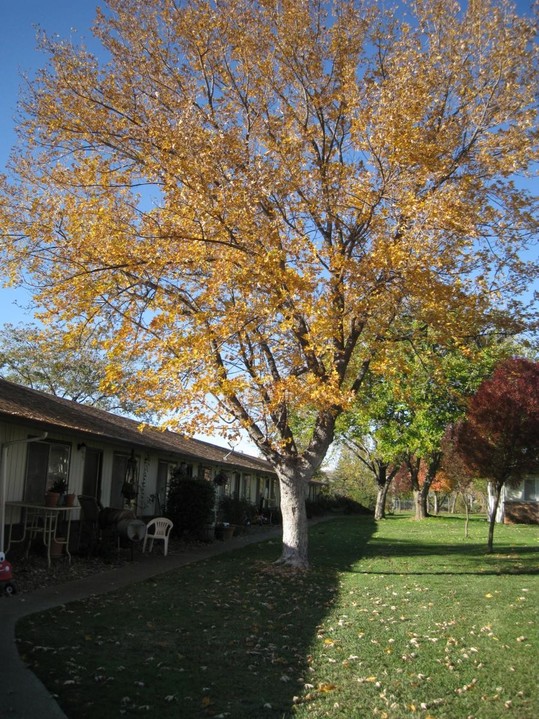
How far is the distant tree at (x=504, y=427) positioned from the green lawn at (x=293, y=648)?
4.63 m

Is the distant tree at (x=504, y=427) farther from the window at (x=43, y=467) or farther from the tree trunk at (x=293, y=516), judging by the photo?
the window at (x=43, y=467)

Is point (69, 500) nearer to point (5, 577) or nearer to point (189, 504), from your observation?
point (5, 577)

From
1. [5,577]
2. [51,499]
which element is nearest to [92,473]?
[51,499]

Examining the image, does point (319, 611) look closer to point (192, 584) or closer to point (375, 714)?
point (192, 584)

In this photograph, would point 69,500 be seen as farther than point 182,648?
Yes

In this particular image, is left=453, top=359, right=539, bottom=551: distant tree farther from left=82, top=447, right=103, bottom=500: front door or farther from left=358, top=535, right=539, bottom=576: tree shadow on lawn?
left=82, top=447, right=103, bottom=500: front door

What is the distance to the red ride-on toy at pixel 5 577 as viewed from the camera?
7961 mm

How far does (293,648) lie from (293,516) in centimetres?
669

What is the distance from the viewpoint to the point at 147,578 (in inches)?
444

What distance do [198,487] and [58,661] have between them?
1298 cm

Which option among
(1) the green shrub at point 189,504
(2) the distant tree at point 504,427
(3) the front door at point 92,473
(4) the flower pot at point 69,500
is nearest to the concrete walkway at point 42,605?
(1) the green shrub at point 189,504

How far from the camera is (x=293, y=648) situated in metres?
6.70

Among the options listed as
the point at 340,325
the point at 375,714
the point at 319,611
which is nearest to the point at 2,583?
the point at 319,611

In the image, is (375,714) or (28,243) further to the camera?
(28,243)
